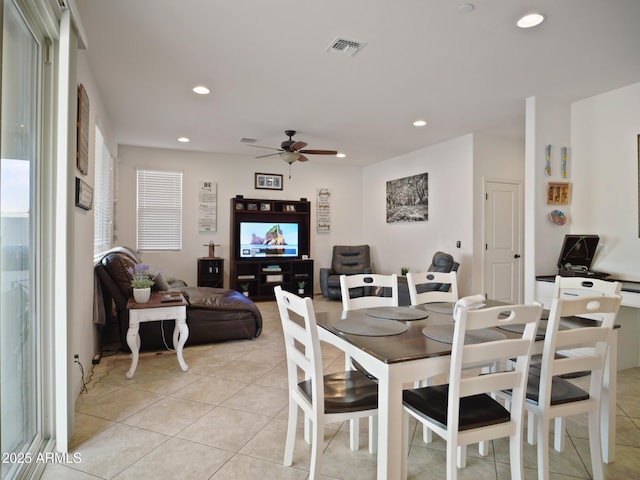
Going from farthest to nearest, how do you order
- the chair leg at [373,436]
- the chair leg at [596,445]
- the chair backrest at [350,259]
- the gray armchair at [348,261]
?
1. the chair backrest at [350,259]
2. the gray armchair at [348,261]
3. the chair leg at [373,436]
4. the chair leg at [596,445]

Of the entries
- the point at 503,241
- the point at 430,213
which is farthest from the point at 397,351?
the point at 430,213

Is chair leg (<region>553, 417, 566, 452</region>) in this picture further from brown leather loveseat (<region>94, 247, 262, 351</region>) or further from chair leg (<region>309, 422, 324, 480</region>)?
brown leather loveseat (<region>94, 247, 262, 351</region>)

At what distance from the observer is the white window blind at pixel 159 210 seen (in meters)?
6.18

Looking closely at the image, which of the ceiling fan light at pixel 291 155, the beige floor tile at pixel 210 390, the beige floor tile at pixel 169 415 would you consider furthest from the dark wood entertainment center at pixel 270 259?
the beige floor tile at pixel 169 415

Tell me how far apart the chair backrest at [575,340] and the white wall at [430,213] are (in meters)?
3.46

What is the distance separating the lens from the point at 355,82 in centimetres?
346

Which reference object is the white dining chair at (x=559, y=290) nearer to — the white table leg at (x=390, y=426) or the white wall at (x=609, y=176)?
the white table leg at (x=390, y=426)

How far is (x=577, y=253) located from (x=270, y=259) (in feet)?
15.0

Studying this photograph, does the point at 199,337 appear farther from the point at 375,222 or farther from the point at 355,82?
the point at 375,222

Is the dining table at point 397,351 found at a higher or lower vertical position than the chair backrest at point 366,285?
lower

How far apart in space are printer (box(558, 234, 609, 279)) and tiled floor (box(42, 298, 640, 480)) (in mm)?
992

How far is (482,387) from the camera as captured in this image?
4.92 ft

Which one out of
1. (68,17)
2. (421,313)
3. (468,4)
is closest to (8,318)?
(68,17)

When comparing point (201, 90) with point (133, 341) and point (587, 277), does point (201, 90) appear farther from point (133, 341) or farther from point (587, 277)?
point (587, 277)
